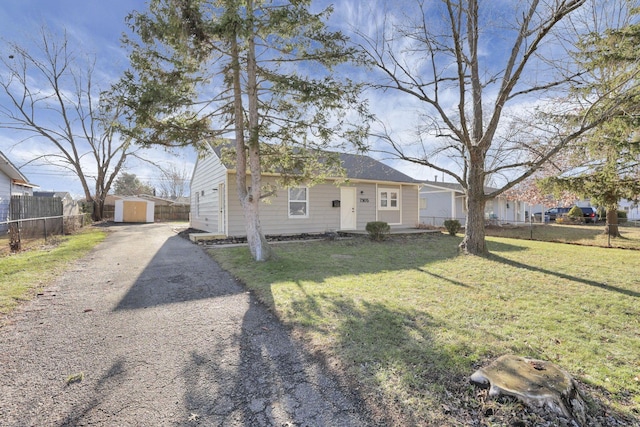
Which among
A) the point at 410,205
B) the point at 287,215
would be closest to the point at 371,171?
A: the point at 410,205

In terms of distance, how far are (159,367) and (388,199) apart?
1339 cm

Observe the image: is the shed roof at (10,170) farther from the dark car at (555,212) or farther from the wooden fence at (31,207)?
the dark car at (555,212)

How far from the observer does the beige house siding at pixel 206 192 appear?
1216 centimetres

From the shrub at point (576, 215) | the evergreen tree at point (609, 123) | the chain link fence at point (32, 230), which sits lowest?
the chain link fence at point (32, 230)

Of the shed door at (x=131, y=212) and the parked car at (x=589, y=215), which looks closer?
the parked car at (x=589, y=215)

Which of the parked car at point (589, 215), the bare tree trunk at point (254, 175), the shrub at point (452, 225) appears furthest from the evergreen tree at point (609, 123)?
the parked car at point (589, 215)

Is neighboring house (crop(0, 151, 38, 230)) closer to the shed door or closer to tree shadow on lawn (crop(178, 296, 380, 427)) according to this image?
the shed door

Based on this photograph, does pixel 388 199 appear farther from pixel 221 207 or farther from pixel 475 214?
pixel 221 207

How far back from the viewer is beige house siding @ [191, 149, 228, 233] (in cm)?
1216

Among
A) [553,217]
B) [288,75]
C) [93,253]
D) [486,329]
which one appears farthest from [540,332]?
[553,217]

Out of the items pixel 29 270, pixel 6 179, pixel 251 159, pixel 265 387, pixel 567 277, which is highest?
pixel 6 179

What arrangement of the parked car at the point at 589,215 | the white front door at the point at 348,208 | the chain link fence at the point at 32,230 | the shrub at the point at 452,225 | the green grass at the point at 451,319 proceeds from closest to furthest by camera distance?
the green grass at the point at 451,319
the chain link fence at the point at 32,230
the white front door at the point at 348,208
the shrub at the point at 452,225
the parked car at the point at 589,215

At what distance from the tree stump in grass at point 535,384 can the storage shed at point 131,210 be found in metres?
30.6

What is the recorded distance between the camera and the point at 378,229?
11.5 m
